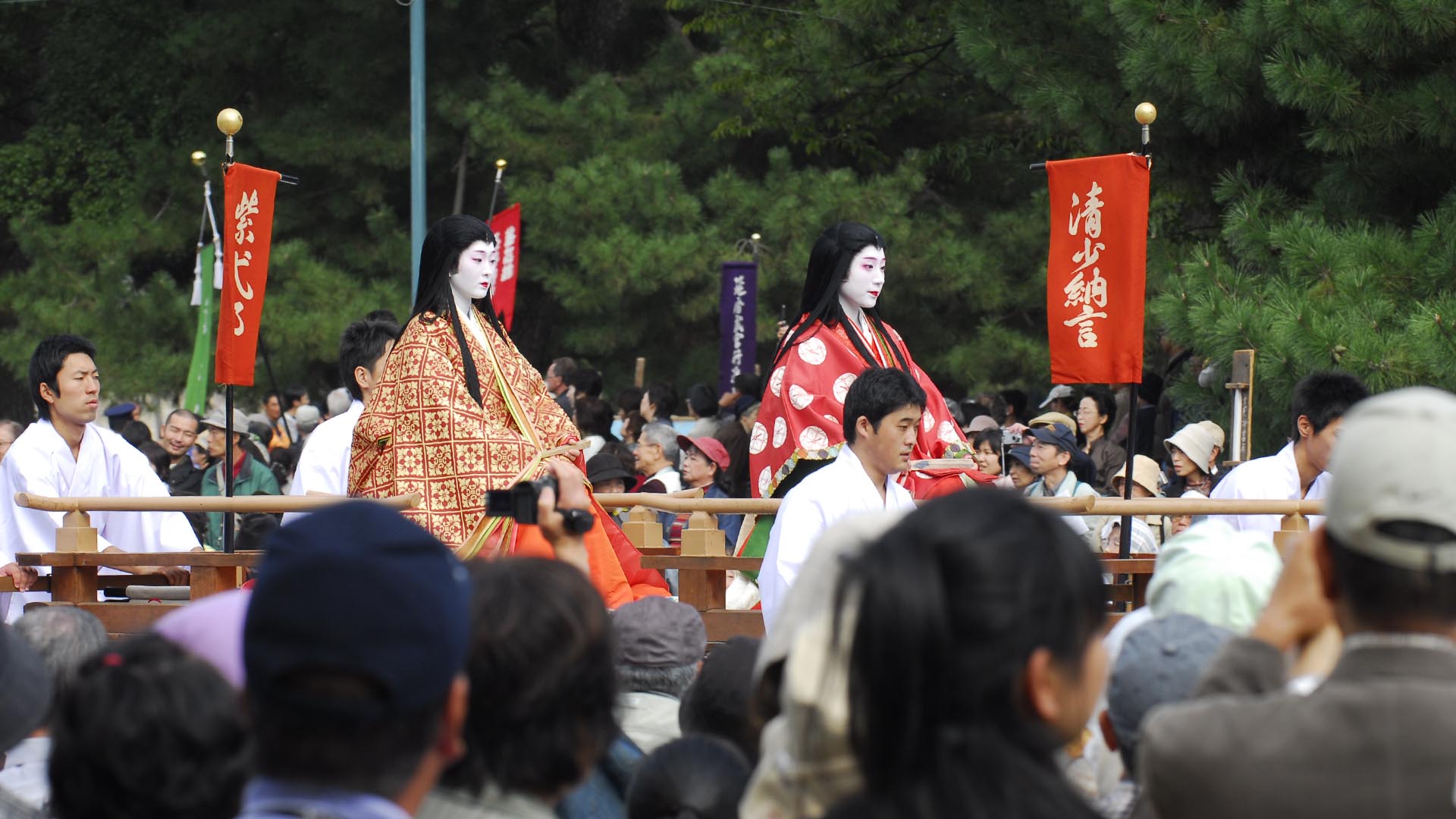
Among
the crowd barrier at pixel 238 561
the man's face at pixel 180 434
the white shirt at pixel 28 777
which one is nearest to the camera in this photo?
the white shirt at pixel 28 777

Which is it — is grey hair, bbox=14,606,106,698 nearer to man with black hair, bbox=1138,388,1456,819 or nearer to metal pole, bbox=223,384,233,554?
man with black hair, bbox=1138,388,1456,819

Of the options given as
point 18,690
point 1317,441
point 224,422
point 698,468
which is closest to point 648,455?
point 698,468

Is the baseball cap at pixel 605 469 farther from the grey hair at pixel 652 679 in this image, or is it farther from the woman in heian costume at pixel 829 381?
the grey hair at pixel 652 679

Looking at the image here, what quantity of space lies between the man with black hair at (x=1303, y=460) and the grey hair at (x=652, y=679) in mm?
3149

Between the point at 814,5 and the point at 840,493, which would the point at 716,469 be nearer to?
the point at 840,493

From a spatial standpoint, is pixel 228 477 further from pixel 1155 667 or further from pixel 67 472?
pixel 1155 667

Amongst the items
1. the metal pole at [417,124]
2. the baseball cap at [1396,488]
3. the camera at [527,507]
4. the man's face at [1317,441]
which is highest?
the metal pole at [417,124]

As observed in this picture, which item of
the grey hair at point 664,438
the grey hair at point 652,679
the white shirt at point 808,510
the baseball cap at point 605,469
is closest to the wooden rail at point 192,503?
the white shirt at point 808,510

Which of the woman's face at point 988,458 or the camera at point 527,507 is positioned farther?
the woman's face at point 988,458

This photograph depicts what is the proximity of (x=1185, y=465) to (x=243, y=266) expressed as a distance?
4.36 meters

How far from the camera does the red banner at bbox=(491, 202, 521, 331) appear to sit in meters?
12.5

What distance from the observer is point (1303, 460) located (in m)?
5.76

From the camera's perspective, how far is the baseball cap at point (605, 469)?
7.63 m

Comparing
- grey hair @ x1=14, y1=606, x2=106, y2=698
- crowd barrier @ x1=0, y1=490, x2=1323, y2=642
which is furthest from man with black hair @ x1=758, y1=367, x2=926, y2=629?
grey hair @ x1=14, y1=606, x2=106, y2=698
